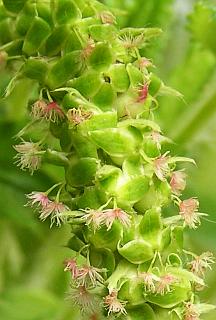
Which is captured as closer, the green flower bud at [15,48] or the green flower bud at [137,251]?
the green flower bud at [137,251]

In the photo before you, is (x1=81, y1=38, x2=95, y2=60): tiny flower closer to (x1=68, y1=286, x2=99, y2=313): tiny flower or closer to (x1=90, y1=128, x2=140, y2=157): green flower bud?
(x1=90, y1=128, x2=140, y2=157): green flower bud

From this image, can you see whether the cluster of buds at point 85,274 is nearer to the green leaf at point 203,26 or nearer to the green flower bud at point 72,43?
the green flower bud at point 72,43

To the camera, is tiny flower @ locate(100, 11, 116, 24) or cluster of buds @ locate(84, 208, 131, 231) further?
tiny flower @ locate(100, 11, 116, 24)

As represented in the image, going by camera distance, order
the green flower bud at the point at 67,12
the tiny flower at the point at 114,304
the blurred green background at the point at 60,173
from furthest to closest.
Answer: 1. the blurred green background at the point at 60,173
2. the green flower bud at the point at 67,12
3. the tiny flower at the point at 114,304

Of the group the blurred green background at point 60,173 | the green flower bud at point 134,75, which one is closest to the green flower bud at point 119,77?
the green flower bud at point 134,75

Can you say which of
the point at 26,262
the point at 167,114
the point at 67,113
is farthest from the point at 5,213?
the point at 67,113

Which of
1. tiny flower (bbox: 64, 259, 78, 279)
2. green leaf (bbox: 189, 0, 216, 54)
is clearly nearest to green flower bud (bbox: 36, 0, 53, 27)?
tiny flower (bbox: 64, 259, 78, 279)

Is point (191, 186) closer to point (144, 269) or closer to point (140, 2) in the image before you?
point (140, 2)
